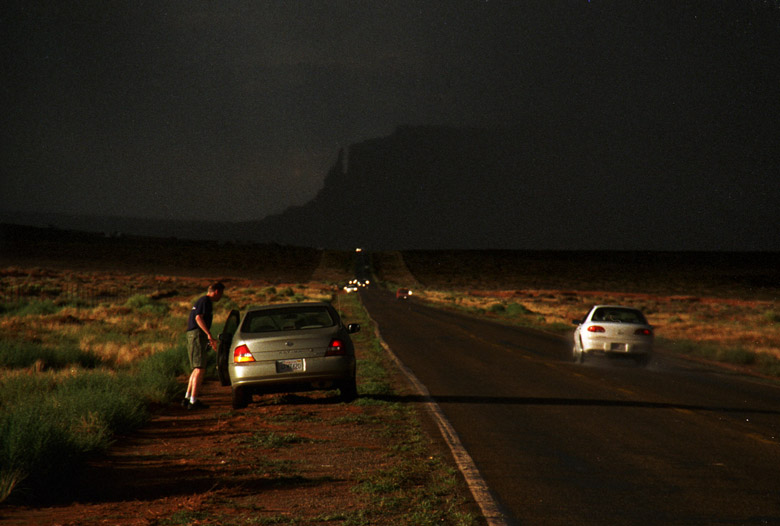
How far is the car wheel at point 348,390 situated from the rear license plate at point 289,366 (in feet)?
2.49

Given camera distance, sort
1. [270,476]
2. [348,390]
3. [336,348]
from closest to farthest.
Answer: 1. [270,476]
2. [336,348]
3. [348,390]

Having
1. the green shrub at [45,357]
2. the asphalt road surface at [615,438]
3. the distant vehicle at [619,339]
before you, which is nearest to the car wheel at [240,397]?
the asphalt road surface at [615,438]

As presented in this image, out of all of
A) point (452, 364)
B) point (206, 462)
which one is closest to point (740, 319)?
point (452, 364)

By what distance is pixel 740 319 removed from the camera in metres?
45.9

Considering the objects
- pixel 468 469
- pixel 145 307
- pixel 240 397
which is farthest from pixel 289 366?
pixel 145 307

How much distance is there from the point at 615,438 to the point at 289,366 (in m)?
4.65

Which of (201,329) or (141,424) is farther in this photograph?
(201,329)

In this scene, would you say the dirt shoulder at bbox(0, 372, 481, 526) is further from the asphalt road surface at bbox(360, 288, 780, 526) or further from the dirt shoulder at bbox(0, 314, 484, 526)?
the asphalt road surface at bbox(360, 288, 780, 526)

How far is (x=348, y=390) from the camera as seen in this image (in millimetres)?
11758

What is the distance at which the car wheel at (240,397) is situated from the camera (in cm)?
1122

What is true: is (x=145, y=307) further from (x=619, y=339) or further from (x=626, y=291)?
(x=626, y=291)

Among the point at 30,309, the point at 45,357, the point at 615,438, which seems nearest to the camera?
the point at 615,438

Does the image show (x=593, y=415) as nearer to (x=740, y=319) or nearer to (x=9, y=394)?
(x=9, y=394)

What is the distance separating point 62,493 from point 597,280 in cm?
12992
